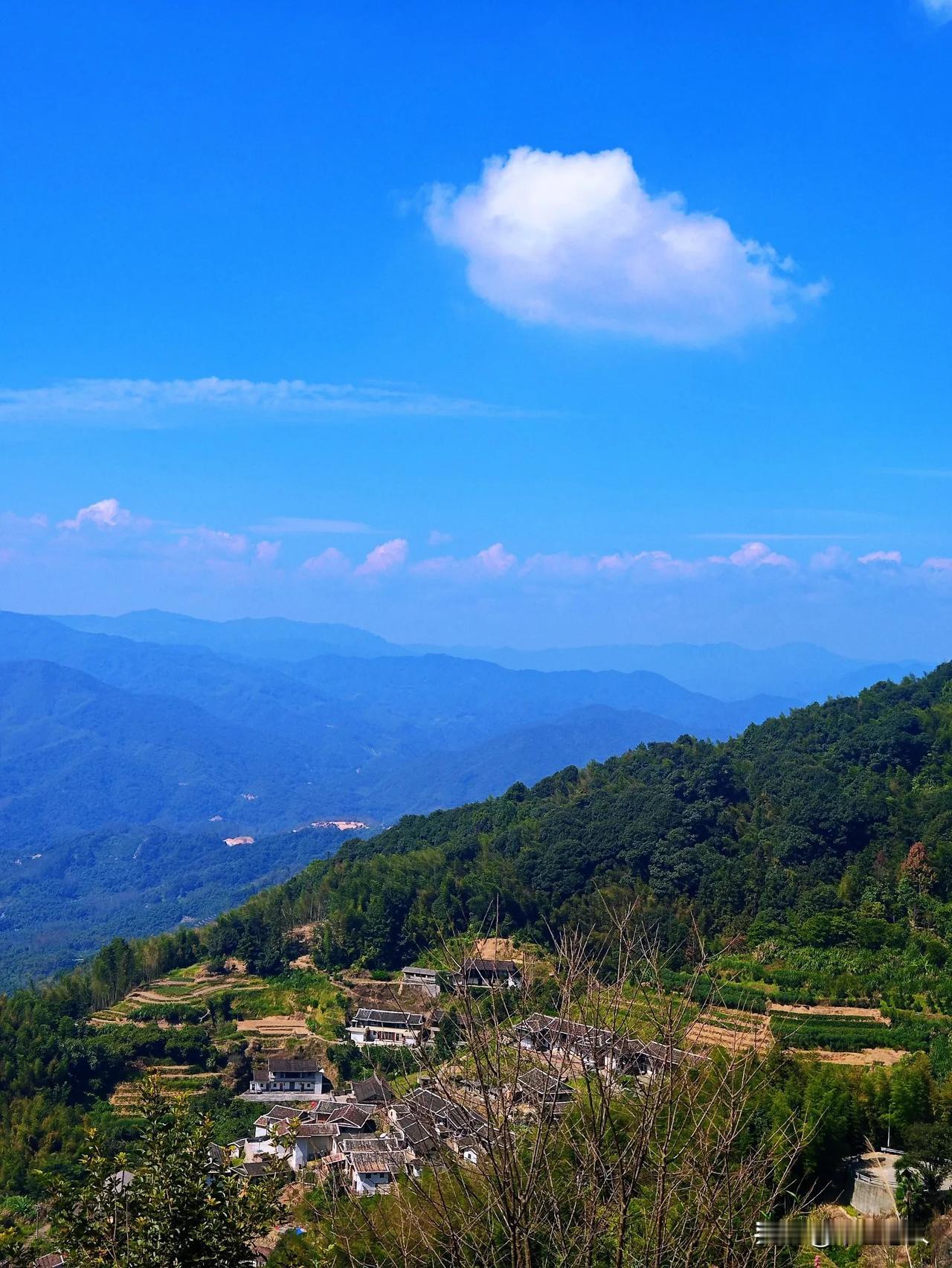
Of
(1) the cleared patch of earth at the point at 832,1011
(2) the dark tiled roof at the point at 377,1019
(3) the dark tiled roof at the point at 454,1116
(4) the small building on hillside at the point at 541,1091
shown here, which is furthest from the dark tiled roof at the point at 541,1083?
(2) the dark tiled roof at the point at 377,1019

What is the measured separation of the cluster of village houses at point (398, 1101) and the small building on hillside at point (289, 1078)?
2cm

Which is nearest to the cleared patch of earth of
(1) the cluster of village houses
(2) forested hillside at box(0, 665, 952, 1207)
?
(2) forested hillside at box(0, 665, 952, 1207)

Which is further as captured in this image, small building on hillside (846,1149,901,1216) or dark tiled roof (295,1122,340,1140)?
dark tiled roof (295,1122,340,1140)

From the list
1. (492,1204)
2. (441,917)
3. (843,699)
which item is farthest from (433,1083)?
(843,699)

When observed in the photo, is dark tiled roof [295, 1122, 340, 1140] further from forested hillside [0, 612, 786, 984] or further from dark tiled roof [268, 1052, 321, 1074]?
forested hillside [0, 612, 786, 984]

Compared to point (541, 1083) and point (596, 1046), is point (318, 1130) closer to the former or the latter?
point (541, 1083)

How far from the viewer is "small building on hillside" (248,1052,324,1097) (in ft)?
76.0

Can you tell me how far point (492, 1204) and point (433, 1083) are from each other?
0.52m

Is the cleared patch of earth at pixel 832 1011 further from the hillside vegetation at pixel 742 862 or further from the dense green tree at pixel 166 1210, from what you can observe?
the dense green tree at pixel 166 1210

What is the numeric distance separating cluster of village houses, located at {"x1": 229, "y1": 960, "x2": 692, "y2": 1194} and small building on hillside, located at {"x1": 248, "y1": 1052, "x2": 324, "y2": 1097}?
0.06 ft

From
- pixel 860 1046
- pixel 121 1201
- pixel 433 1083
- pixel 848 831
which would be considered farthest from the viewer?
pixel 848 831

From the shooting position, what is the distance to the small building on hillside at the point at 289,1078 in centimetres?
2316

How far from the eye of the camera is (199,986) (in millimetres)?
29734

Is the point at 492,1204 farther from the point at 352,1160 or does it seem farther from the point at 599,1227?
the point at 352,1160
